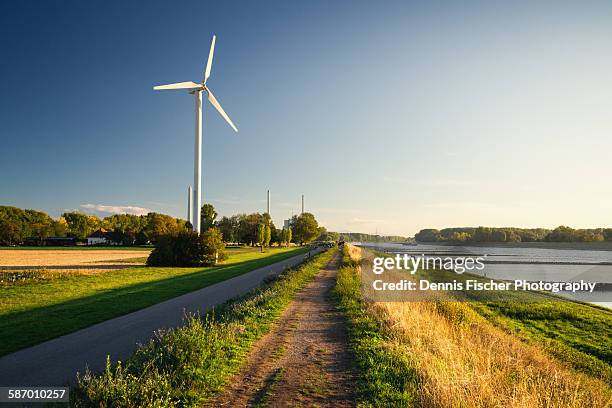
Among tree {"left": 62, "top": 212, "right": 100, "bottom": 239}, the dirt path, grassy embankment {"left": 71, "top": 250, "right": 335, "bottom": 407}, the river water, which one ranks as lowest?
the river water

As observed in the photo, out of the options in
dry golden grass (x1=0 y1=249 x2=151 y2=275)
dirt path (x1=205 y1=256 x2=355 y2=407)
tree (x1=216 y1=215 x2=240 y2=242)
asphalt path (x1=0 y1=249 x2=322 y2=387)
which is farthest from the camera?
tree (x1=216 y1=215 x2=240 y2=242)

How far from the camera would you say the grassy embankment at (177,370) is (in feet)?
19.7

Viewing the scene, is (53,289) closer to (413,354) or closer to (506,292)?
(413,354)

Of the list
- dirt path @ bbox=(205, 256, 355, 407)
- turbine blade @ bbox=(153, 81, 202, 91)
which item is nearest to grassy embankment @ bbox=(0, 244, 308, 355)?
dirt path @ bbox=(205, 256, 355, 407)

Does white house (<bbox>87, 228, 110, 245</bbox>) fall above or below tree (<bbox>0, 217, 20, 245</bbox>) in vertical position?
below

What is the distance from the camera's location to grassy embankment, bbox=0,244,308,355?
38.6ft

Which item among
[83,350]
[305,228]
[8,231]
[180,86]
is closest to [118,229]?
[8,231]

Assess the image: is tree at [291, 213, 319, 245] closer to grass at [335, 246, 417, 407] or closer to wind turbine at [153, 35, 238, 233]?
wind turbine at [153, 35, 238, 233]

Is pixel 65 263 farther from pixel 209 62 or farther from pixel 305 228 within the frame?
pixel 305 228

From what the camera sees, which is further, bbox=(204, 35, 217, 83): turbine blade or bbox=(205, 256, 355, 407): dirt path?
bbox=(204, 35, 217, 83): turbine blade

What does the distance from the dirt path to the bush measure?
27562 mm

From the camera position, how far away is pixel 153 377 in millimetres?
6824

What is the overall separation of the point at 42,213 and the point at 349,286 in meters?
146

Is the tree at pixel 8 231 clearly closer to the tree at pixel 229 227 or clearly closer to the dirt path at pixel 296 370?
the tree at pixel 229 227
